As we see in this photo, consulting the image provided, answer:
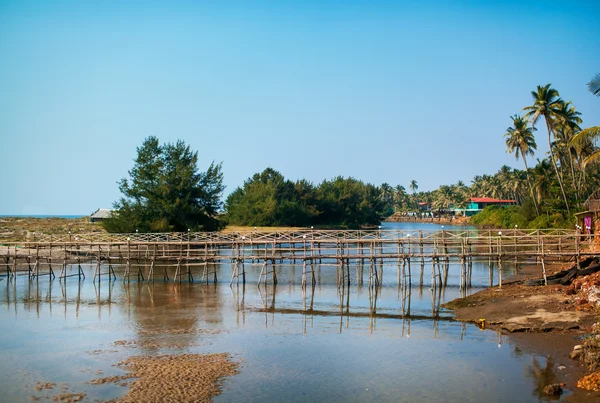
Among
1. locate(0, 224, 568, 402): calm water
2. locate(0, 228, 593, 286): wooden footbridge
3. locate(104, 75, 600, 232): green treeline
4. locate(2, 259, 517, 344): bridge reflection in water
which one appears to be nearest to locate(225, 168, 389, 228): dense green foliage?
locate(104, 75, 600, 232): green treeline

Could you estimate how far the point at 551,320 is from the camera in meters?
21.4

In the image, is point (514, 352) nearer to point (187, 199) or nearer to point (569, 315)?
point (569, 315)

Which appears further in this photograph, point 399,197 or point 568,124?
point 399,197

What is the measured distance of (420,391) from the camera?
15.6 meters

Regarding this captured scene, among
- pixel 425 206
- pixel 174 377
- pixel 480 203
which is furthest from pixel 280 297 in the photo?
pixel 425 206

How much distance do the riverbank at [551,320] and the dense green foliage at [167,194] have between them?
39445mm

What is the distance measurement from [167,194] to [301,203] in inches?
1676

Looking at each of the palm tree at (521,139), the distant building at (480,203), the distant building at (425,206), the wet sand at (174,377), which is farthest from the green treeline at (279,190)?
the distant building at (425,206)

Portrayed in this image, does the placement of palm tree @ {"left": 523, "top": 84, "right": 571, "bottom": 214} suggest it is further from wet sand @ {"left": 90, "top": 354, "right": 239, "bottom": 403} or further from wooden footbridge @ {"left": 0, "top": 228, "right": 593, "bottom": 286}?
wet sand @ {"left": 90, "top": 354, "right": 239, "bottom": 403}

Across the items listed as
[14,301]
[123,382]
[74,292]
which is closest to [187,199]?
[74,292]

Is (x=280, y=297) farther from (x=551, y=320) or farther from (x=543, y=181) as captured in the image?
(x=543, y=181)

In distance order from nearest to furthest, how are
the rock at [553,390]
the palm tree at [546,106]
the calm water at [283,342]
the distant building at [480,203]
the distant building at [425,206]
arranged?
the rock at [553,390] → the calm water at [283,342] → the palm tree at [546,106] → the distant building at [480,203] → the distant building at [425,206]

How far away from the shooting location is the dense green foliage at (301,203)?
9338cm

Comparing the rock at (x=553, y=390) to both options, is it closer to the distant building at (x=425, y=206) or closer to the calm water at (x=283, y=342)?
the calm water at (x=283, y=342)
